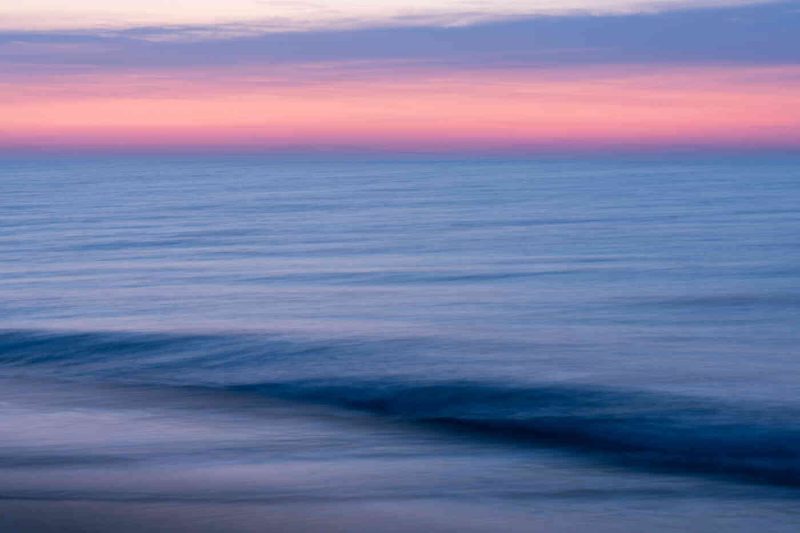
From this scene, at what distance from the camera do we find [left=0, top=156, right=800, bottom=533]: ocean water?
8086 millimetres

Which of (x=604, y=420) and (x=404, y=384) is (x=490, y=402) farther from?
(x=604, y=420)

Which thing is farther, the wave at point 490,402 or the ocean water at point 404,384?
the wave at point 490,402

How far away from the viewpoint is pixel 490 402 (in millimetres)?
11906

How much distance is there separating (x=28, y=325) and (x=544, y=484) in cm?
1060

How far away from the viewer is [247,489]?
8.24 metres

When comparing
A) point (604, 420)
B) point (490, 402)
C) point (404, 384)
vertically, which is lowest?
point (604, 420)

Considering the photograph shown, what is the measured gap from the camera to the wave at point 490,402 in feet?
32.6

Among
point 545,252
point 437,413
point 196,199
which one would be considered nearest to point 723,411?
point 437,413

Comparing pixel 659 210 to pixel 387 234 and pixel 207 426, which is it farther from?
pixel 207 426

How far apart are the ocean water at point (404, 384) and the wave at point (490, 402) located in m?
0.04

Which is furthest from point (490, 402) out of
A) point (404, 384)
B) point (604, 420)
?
point (604, 420)

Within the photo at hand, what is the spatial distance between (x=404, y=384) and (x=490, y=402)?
1254 millimetres

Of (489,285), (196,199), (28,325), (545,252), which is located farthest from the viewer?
(196,199)

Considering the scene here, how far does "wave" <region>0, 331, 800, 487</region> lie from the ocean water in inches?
1.6
